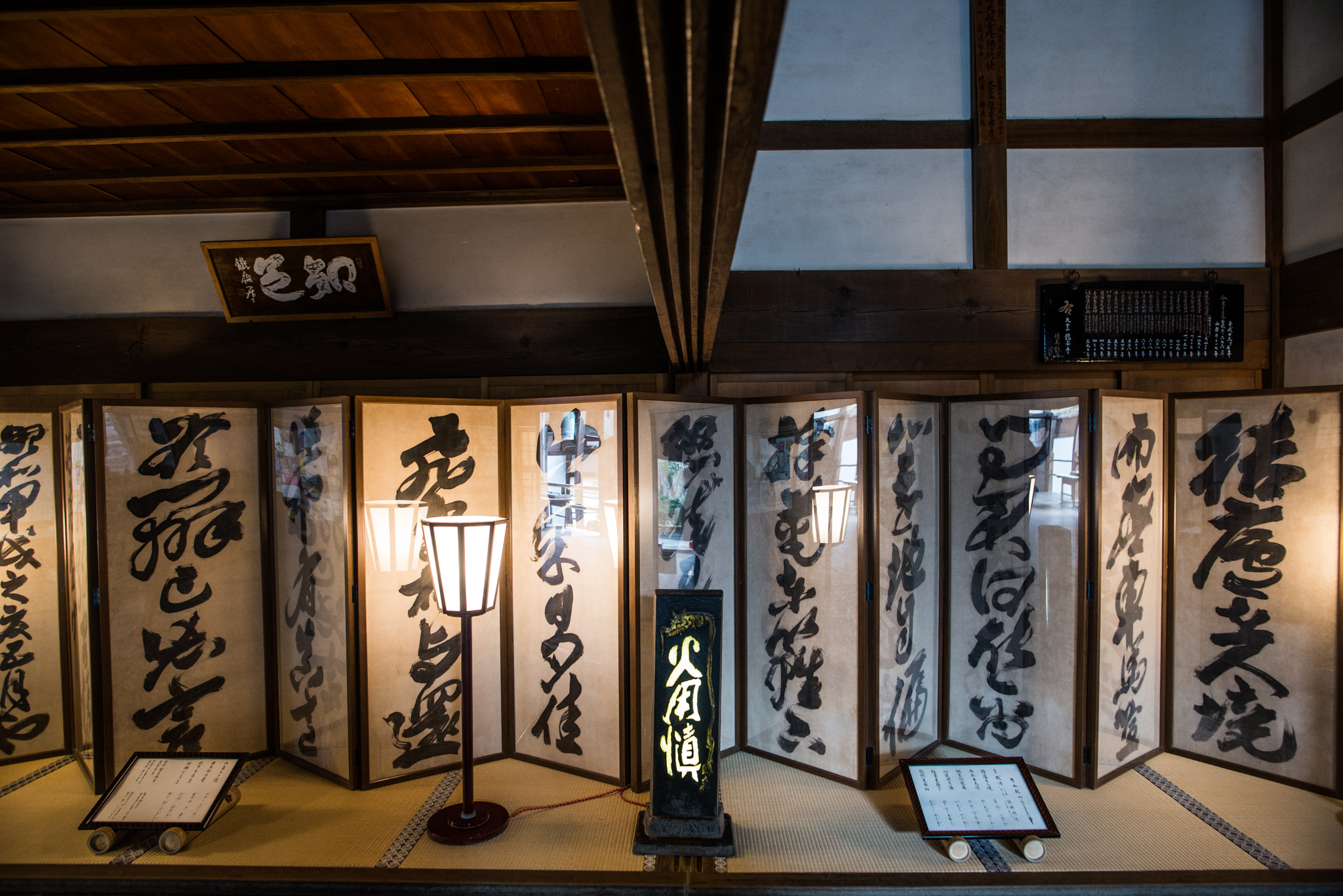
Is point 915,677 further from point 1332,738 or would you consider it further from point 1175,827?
point 1332,738

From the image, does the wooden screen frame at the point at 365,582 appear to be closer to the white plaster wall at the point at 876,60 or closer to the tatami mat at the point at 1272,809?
the white plaster wall at the point at 876,60

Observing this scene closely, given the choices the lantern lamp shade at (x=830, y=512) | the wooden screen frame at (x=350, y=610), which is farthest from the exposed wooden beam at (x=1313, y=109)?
the wooden screen frame at (x=350, y=610)

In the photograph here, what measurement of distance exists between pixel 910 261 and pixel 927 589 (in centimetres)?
183

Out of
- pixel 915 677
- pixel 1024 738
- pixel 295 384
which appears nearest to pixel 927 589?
pixel 915 677

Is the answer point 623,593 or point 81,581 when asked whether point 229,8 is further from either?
point 81,581

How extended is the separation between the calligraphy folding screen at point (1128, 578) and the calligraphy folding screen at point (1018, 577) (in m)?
0.10

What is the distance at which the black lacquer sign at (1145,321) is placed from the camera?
341 centimetres

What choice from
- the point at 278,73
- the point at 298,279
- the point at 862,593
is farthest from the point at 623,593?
the point at 298,279

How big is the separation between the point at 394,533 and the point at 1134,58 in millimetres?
4749

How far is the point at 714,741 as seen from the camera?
2545 millimetres

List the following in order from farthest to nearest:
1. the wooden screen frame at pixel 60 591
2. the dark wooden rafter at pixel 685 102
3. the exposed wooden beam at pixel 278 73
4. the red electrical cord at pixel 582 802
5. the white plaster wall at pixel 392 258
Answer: the white plaster wall at pixel 392 258 < the wooden screen frame at pixel 60 591 < the red electrical cord at pixel 582 802 < the exposed wooden beam at pixel 278 73 < the dark wooden rafter at pixel 685 102

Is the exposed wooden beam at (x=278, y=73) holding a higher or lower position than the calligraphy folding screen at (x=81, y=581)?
higher

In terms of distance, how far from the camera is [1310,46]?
3.22 metres

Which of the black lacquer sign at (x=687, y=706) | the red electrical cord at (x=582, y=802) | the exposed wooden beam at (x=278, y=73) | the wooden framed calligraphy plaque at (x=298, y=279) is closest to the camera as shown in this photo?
the exposed wooden beam at (x=278, y=73)
